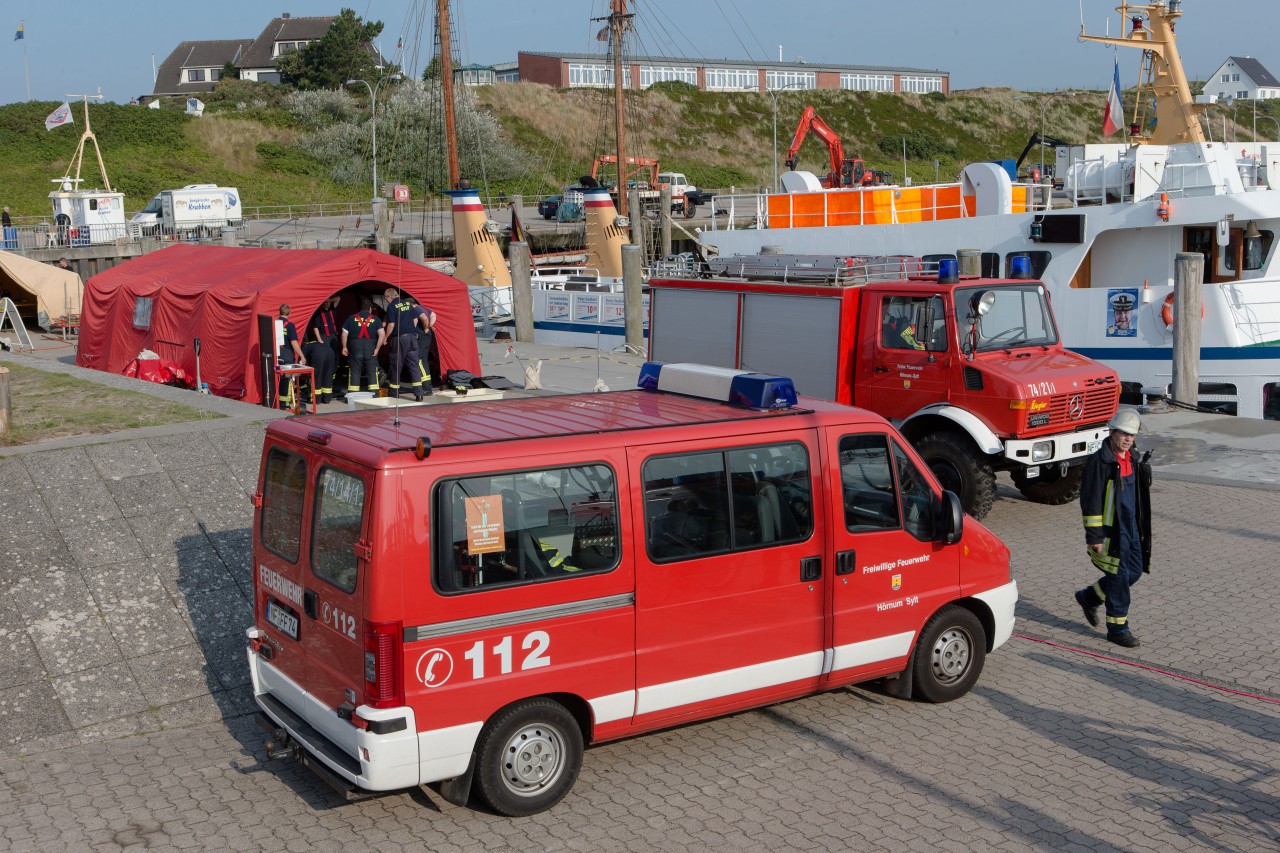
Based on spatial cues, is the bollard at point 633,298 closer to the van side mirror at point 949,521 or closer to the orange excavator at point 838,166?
the orange excavator at point 838,166

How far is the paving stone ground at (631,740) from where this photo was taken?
231 inches

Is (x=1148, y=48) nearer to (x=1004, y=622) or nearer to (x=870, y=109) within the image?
(x=1004, y=622)

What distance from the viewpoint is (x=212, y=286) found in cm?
1767

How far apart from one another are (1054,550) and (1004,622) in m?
3.70

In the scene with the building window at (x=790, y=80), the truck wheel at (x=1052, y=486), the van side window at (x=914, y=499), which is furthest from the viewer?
the building window at (x=790, y=80)

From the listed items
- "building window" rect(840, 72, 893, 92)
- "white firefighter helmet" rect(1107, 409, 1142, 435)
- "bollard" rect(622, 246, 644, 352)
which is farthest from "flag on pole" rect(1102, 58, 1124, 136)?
"building window" rect(840, 72, 893, 92)

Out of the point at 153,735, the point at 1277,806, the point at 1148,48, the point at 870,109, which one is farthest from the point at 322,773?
the point at 870,109

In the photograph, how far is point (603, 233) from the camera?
116 feet

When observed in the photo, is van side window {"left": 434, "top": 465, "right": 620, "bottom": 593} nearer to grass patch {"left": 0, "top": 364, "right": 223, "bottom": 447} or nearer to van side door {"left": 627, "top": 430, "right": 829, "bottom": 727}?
van side door {"left": 627, "top": 430, "right": 829, "bottom": 727}

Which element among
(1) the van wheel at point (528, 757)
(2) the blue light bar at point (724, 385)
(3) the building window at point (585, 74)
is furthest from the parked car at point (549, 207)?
(1) the van wheel at point (528, 757)

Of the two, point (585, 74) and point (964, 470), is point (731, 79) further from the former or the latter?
Result: point (964, 470)

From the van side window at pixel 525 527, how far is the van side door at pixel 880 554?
148 cm

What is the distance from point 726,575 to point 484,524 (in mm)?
1467

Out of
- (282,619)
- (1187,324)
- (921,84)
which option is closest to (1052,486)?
(1187,324)
